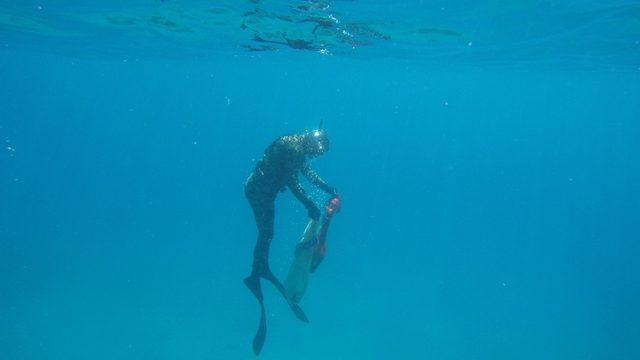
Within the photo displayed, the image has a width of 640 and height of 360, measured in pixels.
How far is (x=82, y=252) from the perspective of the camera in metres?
33.6

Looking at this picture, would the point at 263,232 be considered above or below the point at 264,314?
above

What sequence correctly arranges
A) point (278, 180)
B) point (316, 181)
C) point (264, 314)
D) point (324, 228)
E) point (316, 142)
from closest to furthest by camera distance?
point (316, 142) → point (316, 181) → point (278, 180) → point (324, 228) → point (264, 314)

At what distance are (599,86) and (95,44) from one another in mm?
34863

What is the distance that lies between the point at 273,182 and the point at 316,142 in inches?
47.6

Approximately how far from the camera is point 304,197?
8203 millimetres

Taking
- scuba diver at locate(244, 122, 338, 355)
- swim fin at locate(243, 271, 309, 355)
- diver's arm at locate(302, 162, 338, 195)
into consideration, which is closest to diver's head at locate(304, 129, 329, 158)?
scuba diver at locate(244, 122, 338, 355)

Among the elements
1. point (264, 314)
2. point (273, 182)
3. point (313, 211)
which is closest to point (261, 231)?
point (273, 182)

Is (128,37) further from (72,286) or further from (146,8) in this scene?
Answer: (72,286)

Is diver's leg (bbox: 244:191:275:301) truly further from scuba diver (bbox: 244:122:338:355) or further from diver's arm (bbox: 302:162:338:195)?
diver's arm (bbox: 302:162:338:195)

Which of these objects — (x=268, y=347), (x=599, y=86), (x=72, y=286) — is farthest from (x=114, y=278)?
(x=599, y=86)

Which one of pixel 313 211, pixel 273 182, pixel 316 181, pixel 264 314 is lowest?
pixel 264 314

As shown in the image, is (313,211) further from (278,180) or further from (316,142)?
(316,142)

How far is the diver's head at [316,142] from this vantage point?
7832 millimetres

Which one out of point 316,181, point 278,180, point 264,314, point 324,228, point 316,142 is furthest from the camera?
point 264,314
